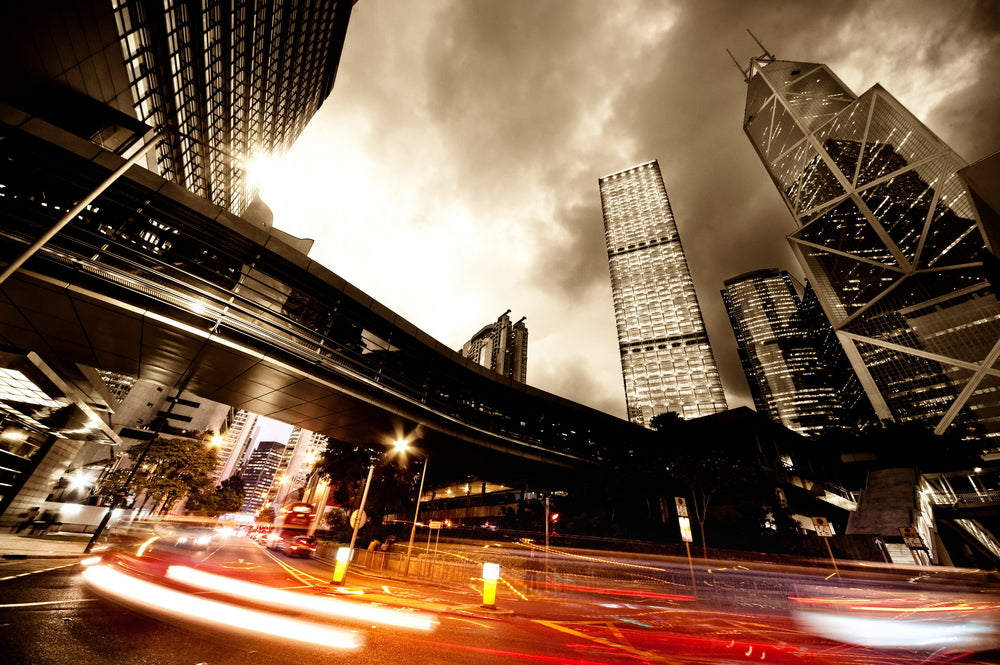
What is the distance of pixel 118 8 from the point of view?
12531 mm

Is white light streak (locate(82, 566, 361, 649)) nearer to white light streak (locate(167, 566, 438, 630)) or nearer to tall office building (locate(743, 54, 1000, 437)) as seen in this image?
white light streak (locate(167, 566, 438, 630))

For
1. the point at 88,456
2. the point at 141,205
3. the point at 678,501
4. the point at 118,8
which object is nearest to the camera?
the point at 141,205

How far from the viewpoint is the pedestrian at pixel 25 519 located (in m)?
19.8

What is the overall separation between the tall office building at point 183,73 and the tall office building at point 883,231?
8838cm

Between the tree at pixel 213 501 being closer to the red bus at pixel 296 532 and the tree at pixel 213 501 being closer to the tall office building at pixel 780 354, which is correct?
the red bus at pixel 296 532

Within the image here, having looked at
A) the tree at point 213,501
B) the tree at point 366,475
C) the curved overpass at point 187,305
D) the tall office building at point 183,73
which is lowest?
the tree at point 213,501

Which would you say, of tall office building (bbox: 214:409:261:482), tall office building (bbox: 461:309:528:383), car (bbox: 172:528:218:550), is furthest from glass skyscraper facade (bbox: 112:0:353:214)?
tall office building (bbox: 214:409:261:482)

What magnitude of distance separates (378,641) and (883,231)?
3687 inches

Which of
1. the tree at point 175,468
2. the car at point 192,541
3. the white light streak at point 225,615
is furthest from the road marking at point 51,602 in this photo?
the tree at point 175,468

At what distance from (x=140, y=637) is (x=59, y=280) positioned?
10.1 meters

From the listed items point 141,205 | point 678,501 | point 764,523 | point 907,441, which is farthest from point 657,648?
point 907,441

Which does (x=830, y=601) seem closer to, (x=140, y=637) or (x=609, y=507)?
(x=609, y=507)

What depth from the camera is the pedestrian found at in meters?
19.8

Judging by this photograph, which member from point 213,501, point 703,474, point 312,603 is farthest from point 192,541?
point 703,474
